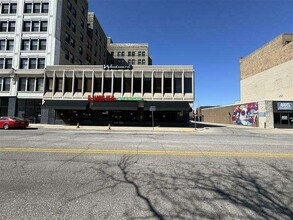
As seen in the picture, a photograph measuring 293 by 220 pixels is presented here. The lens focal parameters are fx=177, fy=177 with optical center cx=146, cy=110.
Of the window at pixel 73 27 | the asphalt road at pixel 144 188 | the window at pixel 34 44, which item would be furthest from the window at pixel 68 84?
the asphalt road at pixel 144 188

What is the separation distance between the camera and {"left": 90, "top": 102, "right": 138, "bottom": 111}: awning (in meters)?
25.0

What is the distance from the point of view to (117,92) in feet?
90.5

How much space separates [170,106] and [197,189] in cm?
2115

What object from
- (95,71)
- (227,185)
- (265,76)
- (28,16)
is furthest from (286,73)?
(28,16)

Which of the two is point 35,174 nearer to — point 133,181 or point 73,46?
point 133,181

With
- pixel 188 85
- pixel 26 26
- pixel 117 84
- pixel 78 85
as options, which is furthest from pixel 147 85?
pixel 26 26

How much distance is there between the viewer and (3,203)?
339 cm

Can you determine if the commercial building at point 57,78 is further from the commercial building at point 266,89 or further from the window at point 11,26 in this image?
the commercial building at point 266,89

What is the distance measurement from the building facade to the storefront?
14281mm

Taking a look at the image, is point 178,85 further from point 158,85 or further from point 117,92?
point 117,92

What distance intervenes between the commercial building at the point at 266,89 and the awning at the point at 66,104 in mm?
28429

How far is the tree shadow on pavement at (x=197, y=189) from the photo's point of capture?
3.15 meters

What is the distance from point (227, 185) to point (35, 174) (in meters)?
5.13

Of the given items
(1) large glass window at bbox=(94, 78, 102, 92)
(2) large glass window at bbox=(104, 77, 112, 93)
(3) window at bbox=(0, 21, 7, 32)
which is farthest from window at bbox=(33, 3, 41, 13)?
(2) large glass window at bbox=(104, 77, 112, 93)
